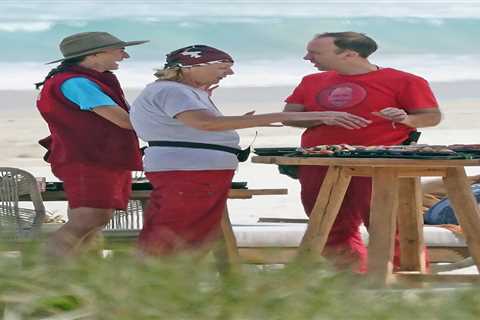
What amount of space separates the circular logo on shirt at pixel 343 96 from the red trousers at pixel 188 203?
651mm

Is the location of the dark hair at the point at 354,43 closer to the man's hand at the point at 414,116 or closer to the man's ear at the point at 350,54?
the man's ear at the point at 350,54

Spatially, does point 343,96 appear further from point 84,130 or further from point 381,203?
point 84,130

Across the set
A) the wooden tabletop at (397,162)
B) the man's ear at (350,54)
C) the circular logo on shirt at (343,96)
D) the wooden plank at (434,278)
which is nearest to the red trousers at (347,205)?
the wooden plank at (434,278)

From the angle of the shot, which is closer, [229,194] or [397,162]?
[397,162]

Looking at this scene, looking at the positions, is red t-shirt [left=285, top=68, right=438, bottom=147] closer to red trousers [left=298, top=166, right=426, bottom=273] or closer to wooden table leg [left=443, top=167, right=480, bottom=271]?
red trousers [left=298, top=166, right=426, bottom=273]

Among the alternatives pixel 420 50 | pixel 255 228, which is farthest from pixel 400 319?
pixel 420 50

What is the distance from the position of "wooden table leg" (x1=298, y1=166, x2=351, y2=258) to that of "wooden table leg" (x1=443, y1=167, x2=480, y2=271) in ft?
1.58

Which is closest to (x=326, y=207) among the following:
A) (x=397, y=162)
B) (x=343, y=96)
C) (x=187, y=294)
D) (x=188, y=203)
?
(x=343, y=96)

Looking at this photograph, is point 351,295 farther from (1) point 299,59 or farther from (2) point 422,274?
(1) point 299,59

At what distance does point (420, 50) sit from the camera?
45.2m

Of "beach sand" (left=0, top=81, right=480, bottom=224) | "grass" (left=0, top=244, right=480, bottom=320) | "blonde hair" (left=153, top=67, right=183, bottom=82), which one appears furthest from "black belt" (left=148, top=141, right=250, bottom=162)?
"beach sand" (left=0, top=81, right=480, bottom=224)

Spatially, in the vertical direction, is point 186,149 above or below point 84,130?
below

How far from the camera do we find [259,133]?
23.6 meters

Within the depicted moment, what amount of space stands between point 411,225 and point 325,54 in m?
1.00
